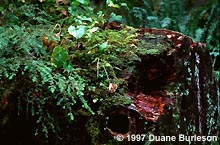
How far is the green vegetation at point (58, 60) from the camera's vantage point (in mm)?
A: 1327

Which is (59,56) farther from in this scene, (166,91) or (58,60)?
(166,91)

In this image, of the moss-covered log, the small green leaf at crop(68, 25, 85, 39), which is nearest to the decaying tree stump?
the moss-covered log

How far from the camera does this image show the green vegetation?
1.33 m

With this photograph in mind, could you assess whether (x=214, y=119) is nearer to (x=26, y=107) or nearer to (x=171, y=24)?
(x=26, y=107)

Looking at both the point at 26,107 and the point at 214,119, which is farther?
the point at 214,119

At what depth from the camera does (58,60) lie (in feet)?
4.52

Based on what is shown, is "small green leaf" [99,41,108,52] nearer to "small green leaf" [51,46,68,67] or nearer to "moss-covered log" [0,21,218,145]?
"moss-covered log" [0,21,218,145]

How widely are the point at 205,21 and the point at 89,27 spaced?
8.89 ft

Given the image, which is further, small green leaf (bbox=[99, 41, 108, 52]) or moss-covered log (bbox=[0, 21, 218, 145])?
small green leaf (bbox=[99, 41, 108, 52])

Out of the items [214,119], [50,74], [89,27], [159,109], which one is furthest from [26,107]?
[214,119]

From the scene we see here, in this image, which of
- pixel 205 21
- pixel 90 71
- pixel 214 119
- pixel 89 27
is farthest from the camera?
pixel 205 21

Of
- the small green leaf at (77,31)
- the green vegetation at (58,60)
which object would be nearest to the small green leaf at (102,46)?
the green vegetation at (58,60)

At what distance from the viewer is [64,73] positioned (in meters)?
1.41

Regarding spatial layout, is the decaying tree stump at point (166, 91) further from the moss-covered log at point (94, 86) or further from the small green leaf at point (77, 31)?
the small green leaf at point (77, 31)
